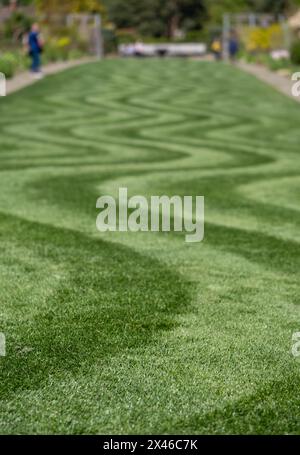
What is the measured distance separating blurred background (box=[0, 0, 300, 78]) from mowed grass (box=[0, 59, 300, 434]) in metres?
17.6

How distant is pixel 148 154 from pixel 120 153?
1.29ft

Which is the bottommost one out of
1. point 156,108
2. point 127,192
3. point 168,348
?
point 156,108

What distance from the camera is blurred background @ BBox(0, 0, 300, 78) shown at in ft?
125

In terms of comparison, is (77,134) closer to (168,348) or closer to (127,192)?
(127,192)

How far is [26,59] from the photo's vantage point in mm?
33375

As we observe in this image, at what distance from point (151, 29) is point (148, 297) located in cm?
8245

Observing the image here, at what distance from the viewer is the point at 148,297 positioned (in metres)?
5.39

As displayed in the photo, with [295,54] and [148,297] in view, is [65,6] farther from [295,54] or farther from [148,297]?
[148,297]

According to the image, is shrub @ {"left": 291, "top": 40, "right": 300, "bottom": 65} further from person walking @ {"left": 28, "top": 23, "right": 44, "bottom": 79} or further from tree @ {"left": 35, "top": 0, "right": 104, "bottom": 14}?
tree @ {"left": 35, "top": 0, "right": 104, "bottom": 14}

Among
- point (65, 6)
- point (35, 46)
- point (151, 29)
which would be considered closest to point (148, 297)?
point (35, 46)

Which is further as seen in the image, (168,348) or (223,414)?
(168,348)

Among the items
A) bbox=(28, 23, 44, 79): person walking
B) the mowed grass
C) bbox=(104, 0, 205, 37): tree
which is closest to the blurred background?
bbox=(104, 0, 205, 37): tree

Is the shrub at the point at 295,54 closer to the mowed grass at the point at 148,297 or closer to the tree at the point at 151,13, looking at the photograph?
the mowed grass at the point at 148,297
